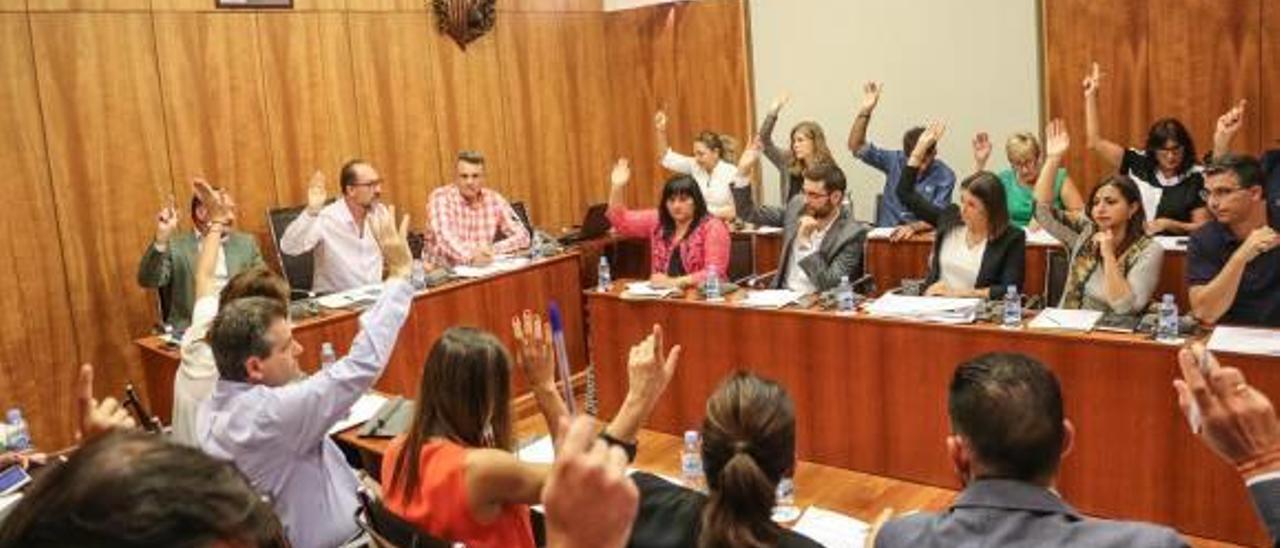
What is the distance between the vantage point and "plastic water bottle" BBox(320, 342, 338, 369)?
4.42 m

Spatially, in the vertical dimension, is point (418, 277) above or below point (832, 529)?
above

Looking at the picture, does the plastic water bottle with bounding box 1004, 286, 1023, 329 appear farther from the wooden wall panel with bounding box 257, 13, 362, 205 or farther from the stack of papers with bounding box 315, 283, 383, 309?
the wooden wall panel with bounding box 257, 13, 362, 205

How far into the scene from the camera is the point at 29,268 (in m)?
5.29

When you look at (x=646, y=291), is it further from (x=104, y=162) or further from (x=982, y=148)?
(x=104, y=162)

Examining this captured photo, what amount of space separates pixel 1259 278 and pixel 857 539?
2042 mm

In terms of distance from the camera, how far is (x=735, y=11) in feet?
26.1

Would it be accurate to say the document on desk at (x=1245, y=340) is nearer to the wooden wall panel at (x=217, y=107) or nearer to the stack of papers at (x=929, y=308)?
the stack of papers at (x=929, y=308)

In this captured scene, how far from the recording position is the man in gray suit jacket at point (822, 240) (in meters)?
4.71

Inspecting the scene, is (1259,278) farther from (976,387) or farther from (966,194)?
(976,387)

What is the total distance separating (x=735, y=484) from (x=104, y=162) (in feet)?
16.2

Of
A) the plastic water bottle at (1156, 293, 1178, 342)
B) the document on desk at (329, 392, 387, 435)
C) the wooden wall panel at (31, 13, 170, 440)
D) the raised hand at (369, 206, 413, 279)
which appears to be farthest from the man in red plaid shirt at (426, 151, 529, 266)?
the plastic water bottle at (1156, 293, 1178, 342)

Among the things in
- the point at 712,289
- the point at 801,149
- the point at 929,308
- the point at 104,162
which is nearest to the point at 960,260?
the point at 929,308

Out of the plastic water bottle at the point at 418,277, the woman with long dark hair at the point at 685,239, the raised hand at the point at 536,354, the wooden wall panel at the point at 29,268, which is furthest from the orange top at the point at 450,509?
the wooden wall panel at the point at 29,268

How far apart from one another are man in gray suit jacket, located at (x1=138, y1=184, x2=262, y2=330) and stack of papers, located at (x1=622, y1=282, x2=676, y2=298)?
1.97 metres
